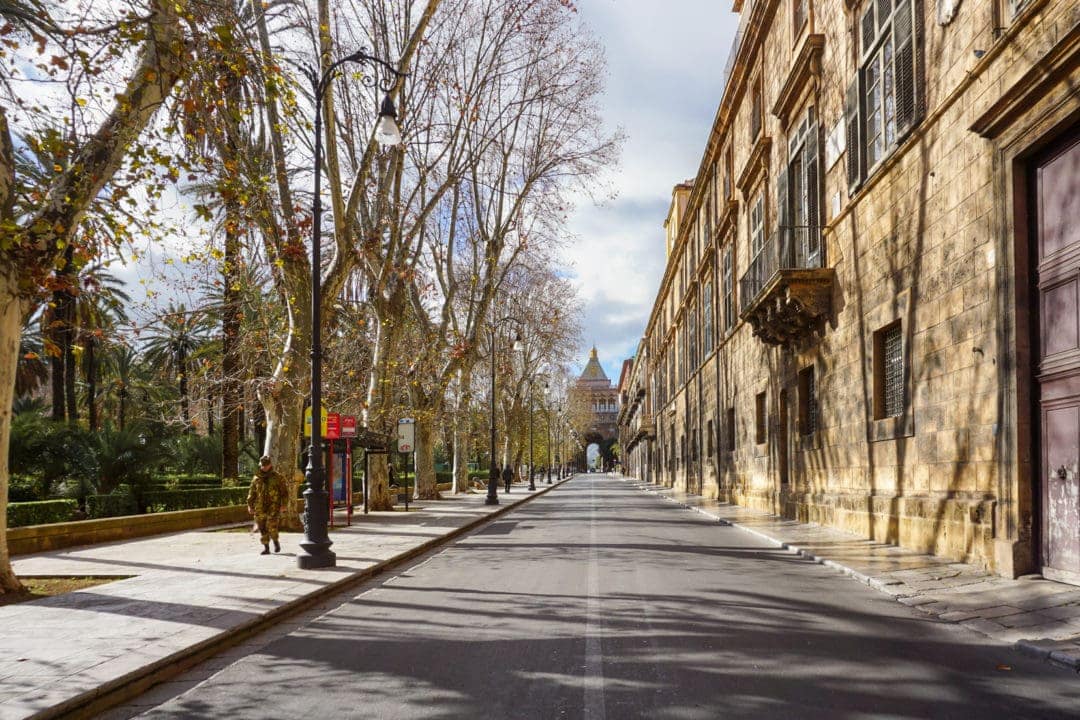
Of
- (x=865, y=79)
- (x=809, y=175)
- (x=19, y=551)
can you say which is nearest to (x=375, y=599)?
(x=19, y=551)

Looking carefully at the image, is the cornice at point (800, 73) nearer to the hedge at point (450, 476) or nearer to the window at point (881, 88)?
the window at point (881, 88)

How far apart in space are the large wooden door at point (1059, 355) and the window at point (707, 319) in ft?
85.5

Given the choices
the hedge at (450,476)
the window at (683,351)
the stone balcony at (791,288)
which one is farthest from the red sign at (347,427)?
the hedge at (450,476)

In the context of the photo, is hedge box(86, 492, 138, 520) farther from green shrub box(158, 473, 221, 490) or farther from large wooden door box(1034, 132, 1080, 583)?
large wooden door box(1034, 132, 1080, 583)

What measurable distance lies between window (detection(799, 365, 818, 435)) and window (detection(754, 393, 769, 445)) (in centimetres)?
433

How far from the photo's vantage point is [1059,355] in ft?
30.1

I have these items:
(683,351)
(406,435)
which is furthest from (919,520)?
(683,351)

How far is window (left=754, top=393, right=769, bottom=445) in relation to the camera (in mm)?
25281

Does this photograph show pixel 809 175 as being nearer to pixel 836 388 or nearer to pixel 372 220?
pixel 836 388

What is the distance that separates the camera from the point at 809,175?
19.3 metres

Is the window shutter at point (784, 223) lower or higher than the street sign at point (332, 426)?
higher

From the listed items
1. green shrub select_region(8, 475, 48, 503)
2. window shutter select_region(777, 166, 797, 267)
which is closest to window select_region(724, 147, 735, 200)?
window shutter select_region(777, 166, 797, 267)

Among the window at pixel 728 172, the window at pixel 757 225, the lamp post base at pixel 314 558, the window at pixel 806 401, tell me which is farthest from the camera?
the window at pixel 728 172

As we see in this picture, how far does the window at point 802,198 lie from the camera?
18875 mm
